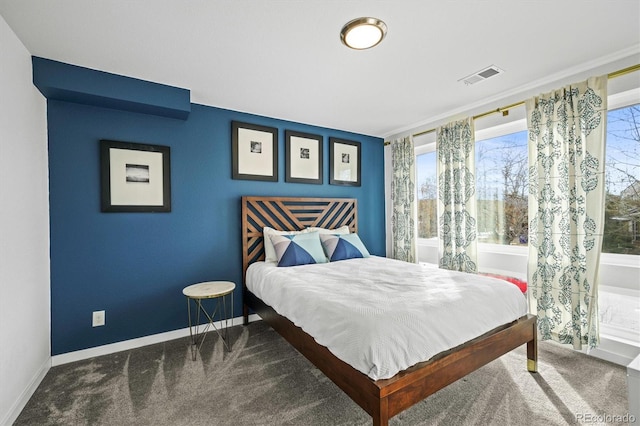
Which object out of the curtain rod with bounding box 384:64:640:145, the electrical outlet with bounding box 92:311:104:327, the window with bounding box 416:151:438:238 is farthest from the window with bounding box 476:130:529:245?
the electrical outlet with bounding box 92:311:104:327

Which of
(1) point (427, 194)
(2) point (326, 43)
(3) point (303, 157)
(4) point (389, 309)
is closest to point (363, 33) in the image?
(2) point (326, 43)

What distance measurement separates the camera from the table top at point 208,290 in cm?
248

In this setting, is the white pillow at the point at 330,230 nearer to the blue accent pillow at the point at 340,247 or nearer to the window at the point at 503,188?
the blue accent pillow at the point at 340,247

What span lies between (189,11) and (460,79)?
226 cm

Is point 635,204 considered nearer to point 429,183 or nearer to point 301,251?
point 429,183

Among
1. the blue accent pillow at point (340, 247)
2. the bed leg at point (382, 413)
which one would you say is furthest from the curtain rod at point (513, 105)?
the bed leg at point (382, 413)

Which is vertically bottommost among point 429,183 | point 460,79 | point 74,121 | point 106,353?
point 106,353

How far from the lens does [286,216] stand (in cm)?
362

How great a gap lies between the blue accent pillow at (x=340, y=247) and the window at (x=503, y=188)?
1446mm

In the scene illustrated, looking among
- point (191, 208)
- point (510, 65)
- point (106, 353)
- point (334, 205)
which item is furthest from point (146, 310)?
point (510, 65)

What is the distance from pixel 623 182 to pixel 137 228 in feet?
14.1

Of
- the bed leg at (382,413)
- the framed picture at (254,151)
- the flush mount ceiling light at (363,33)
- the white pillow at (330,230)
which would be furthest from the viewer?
the white pillow at (330,230)

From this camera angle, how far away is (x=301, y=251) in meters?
3.07

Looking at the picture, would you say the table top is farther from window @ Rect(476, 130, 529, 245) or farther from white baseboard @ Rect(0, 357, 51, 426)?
window @ Rect(476, 130, 529, 245)
